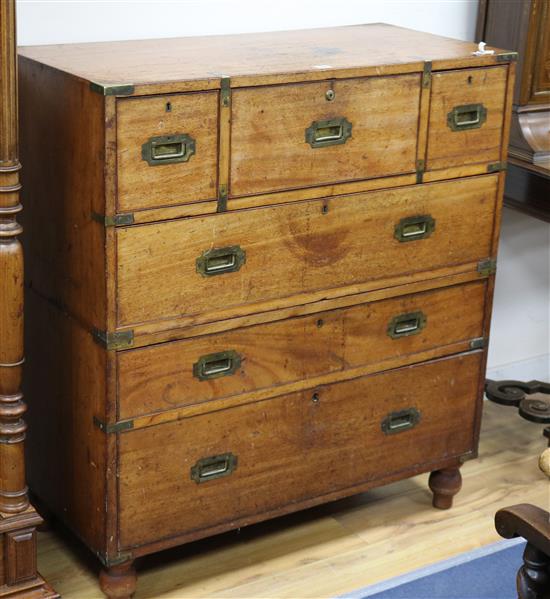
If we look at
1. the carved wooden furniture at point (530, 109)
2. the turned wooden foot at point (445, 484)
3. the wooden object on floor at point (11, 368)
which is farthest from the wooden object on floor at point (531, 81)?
the wooden object on floor at point (11, 368)

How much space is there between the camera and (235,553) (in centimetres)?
326

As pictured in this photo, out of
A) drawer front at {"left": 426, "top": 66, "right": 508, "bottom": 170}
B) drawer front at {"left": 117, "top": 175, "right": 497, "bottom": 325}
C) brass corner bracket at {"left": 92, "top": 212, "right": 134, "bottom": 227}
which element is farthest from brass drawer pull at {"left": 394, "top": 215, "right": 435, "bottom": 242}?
brass corner bracket at {"left": 92, "top": 212, "right": 134, "bottom": 227}

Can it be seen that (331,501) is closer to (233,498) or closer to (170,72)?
(233,498)

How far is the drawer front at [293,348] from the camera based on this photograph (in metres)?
2.80

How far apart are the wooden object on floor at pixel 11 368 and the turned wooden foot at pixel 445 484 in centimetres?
118

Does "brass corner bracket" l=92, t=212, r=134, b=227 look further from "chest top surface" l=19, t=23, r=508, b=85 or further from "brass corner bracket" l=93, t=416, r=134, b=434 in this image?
"brass corner bracket" l=93, t=416, r=134, b=434

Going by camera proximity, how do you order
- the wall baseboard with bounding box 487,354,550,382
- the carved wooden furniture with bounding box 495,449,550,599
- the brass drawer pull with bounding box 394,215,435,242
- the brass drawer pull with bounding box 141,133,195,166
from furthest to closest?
the wall baseboard with bounding box 487,354,550,382 < the brass drawer pull with bounding box 394,215,435,242 < the brass drawer pull with bounding box 141,133,195,166 < the carved wooden furniture with bounding box 495,449,550,599

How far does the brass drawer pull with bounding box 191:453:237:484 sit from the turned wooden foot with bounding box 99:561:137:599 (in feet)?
0.90

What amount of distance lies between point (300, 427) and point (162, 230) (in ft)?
2.34

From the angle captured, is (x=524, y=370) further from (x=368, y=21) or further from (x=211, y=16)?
(x=211, y=16)

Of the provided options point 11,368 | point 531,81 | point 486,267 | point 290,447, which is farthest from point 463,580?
point 531,81

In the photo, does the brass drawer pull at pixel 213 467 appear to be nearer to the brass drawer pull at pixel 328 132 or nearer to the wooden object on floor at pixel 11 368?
the wooden object on floor at pixel 11 368

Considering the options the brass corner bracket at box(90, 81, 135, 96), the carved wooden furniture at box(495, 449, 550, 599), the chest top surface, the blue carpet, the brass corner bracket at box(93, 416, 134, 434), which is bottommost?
the blue carpet

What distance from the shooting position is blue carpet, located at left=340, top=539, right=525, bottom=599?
123 inches
